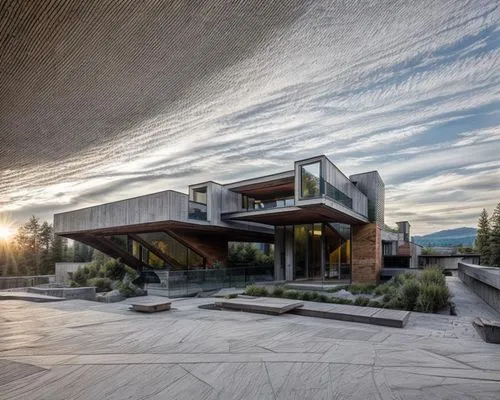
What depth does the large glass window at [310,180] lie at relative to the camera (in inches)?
633

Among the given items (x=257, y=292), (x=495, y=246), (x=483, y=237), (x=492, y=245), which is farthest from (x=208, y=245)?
(x=483, y=237)

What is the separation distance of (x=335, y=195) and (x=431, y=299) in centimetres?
744

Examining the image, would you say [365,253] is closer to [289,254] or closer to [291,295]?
[289,254]

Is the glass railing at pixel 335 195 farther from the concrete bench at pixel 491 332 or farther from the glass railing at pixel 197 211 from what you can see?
the concrete bench at pixel 491 332

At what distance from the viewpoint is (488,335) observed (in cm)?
641

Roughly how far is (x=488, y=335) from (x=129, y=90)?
752 cm

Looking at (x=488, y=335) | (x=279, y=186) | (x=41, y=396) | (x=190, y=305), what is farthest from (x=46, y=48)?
(x=279, y=186)

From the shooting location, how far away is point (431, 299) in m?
10.2

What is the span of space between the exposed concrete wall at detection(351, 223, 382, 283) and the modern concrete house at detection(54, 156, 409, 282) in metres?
0.06

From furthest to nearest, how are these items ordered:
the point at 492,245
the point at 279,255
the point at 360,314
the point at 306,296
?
the point at 492,245, the point at 279,255, the point at 306,296, the point at 360,314

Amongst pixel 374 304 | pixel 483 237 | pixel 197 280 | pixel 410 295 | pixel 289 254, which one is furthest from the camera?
pixel 483 237

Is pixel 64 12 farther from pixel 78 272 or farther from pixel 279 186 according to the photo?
pixel 78 272

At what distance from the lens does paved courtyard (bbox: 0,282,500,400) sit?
402cm

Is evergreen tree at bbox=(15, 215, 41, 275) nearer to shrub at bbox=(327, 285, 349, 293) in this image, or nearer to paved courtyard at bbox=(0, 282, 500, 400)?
shrub at bbox=(327, 285, 349, 293)
